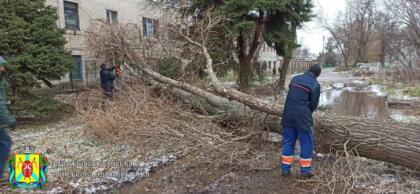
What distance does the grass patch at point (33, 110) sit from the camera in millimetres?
7504

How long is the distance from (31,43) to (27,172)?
492 cm

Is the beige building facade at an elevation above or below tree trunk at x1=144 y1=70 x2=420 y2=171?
above

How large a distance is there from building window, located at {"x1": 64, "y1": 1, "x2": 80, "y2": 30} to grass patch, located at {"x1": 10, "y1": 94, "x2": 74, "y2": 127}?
7.75 meters

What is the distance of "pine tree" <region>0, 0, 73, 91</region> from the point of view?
7.34 metres

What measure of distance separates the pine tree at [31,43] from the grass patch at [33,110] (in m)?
0.39

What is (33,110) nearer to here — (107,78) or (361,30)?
→ (107,78)

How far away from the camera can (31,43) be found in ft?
25.4

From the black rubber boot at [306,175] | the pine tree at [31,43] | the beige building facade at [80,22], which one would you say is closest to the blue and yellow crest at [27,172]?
the black rubber boot at [306,175]

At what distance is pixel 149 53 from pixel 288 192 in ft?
22.4

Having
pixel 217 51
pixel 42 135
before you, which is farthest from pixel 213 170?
pixel 217 51

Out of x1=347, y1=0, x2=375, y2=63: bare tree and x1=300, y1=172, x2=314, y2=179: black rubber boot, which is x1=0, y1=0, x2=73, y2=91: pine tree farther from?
x1=347, y1=0, x2=375, y2=63: bare tree

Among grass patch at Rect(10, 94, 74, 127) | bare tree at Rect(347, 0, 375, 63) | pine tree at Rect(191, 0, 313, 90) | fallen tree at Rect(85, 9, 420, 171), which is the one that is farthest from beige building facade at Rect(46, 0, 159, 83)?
bare tree at Rect(347, 0, 375, 63)

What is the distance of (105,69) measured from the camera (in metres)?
9.41

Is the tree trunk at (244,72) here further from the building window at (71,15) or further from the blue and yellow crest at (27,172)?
the blue and yellow crest at (27,172)
